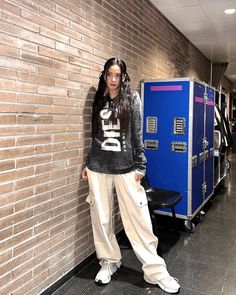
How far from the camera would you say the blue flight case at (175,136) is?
10.6 feet

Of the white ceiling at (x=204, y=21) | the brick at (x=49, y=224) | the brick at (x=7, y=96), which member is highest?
the white ceiling at (x=204, y=21)

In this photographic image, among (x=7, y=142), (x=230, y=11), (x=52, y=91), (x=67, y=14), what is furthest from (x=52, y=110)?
(x=230, y=11)

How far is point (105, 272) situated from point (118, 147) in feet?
3.32

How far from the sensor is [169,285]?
2.20 m

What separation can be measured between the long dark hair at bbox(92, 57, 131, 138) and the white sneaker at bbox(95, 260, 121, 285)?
1.06 m

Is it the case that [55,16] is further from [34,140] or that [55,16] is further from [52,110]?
[34,140]

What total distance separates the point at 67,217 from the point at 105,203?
32 cm

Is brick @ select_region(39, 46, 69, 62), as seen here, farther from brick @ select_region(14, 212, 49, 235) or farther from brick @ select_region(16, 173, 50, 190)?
brick @ select_region(14, 212, 49, 235)

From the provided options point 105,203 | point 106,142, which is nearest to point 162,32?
point 106,142

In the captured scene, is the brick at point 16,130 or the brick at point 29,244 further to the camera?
the brick at point 29,244

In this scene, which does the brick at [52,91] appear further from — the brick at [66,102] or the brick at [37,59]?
the brick at [37,59]

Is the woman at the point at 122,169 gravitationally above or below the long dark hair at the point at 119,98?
below

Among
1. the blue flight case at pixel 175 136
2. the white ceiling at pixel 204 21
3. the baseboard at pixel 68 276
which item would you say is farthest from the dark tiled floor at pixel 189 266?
the white ceiling at pixel 204 21

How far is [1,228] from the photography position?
1.71 meters
